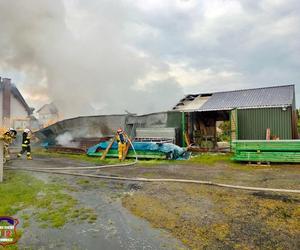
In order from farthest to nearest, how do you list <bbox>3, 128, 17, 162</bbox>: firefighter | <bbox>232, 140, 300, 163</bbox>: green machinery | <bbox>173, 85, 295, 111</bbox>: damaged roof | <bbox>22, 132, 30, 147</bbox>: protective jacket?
<bbox>173, 85, 295, 111</bbox>: damaged roof
<bbox>22, 132, 30, 147</bbox>: protective jacket
<bbox>232, 140, 300, 163</bbox>: green machinery
<bbox>3, 128, 17, 162</bbox>: firefighter

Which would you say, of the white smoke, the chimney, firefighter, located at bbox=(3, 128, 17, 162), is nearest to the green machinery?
firefighter, located at bbox=(3, 128, 17, 162)

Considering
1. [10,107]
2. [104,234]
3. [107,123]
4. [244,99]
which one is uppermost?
[10,107]

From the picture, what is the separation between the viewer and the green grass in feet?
11.7

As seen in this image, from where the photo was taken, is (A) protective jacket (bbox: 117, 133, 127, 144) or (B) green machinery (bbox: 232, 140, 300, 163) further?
(A) protective jacket (bbox: 117, 133, 127, 144)

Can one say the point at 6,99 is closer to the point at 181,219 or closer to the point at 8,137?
the point at 8,137

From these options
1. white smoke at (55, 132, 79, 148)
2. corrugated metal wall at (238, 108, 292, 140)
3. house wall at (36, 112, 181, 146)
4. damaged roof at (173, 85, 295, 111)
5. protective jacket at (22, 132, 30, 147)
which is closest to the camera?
protective jacket at (22, 132, 30, 147)

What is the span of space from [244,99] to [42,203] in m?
12.5

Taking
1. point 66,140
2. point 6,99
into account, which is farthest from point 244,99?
point 6,99

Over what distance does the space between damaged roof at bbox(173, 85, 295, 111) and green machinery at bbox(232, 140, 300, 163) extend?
3.73 metres

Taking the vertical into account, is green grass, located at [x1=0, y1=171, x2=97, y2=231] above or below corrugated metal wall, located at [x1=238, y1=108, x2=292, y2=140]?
below

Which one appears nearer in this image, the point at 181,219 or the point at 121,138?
the point at 181,219

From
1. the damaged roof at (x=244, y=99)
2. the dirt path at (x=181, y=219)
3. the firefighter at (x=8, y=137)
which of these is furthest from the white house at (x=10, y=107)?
the dirt path at (x=181, y=219)

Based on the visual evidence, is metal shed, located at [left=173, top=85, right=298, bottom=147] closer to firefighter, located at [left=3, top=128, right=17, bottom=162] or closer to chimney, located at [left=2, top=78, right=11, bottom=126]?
firefighter, located at [left=3, top=128, right=17, bottom=162]

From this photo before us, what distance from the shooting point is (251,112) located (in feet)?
39.9
